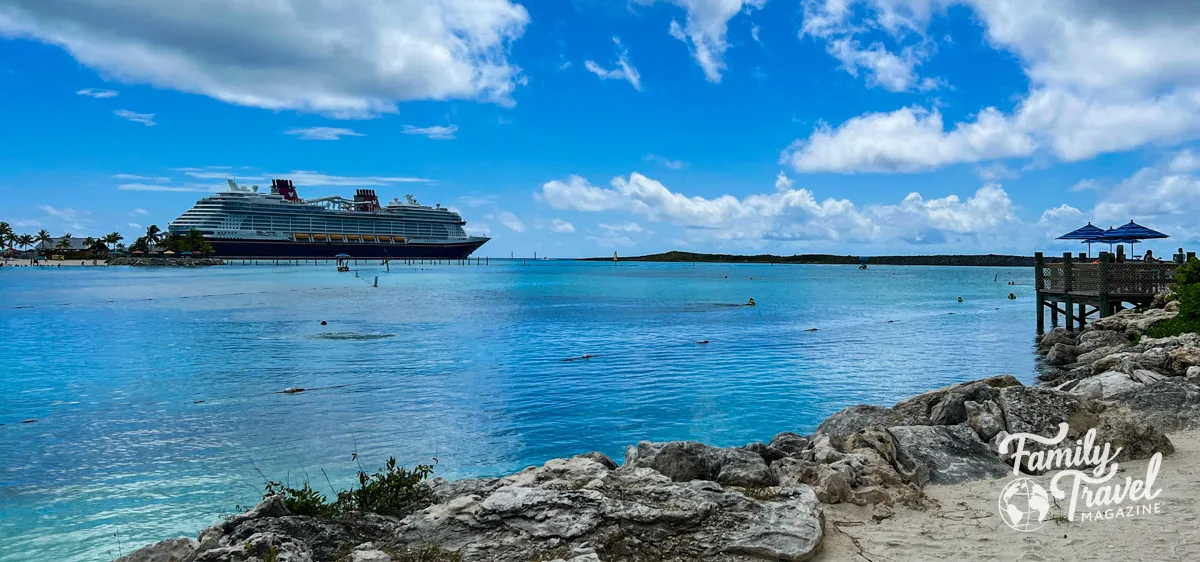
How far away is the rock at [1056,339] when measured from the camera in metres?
20.4

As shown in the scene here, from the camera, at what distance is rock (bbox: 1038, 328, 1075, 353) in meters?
20.4

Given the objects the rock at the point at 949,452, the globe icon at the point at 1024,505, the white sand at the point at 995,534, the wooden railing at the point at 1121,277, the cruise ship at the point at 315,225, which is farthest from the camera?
the cruise ship at the point at 315,225

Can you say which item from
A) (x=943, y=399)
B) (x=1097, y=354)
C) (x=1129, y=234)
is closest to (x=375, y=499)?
(x=943, y=399)

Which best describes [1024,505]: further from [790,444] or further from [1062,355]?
[1062,355]

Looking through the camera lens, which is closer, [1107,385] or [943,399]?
[943,399]

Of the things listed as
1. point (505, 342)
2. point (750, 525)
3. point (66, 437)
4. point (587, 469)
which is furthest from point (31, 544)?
point (505, 342)

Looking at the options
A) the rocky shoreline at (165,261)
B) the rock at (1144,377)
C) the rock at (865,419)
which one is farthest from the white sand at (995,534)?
the rocky shoreline at (165,261)

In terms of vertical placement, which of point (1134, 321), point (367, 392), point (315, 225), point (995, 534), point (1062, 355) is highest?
point (315, 225)

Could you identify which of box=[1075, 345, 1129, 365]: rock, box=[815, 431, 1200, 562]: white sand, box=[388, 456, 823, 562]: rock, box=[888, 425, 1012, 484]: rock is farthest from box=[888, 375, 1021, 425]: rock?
box=[1075, 345, 1129, 365]: rock

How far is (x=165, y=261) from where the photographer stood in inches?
4764

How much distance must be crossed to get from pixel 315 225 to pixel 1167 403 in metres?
138

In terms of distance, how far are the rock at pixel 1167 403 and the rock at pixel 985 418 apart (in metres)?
1.68

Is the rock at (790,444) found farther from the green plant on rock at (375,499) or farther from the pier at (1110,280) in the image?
the pier at (1110,280)

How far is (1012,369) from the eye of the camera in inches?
750
